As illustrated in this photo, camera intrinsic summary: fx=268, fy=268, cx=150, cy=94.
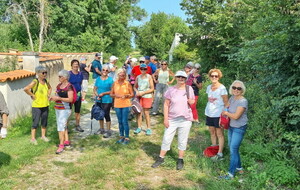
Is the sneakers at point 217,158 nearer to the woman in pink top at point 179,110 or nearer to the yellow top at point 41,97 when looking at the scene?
the woman in pink top at point 179,110

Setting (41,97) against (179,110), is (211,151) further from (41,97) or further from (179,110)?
(41,97)

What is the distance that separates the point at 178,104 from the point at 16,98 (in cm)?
476

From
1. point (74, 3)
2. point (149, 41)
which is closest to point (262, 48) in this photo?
point (74, 3)

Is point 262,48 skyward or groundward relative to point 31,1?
groundward

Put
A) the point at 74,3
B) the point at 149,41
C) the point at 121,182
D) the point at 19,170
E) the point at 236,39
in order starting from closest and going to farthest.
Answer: the point at 121,182, the point at 19,170, the point at 236,39, the point at 74,3, the point at 149,41

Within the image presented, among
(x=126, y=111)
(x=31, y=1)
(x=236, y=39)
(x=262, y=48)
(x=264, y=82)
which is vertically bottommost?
(x=126, y=111)

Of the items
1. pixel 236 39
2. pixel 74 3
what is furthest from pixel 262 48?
pixel 74 3

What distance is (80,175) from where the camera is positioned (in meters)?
4.37

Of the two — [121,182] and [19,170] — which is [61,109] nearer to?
[19,170]

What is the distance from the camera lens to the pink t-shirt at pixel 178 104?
4.51 metres

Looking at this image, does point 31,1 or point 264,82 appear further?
point 31,1

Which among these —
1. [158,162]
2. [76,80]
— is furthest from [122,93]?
[158,162]

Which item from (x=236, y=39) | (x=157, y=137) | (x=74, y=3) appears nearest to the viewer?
(x=157, y=137)

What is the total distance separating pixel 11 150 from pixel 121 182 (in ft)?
8.42
